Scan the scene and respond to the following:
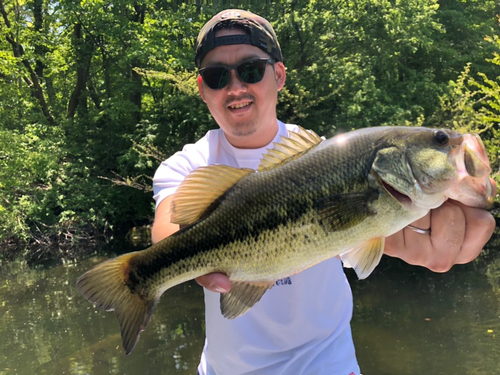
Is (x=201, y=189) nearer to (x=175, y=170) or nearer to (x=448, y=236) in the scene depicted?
(x=175, y=170)

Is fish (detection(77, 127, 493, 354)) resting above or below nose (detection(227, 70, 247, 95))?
below

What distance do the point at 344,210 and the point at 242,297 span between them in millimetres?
618

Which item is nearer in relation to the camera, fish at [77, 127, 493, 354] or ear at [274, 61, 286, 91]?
fish at [77, 127, 493, 354]

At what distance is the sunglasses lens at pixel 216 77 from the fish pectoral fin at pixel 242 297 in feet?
4.34

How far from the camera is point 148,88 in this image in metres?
18.8

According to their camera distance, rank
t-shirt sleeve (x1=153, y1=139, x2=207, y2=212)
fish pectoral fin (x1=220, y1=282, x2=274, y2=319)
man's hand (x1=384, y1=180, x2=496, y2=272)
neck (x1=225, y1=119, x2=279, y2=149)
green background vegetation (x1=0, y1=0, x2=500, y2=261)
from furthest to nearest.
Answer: green background vegetation (x1=0, y1=0, x2=500, y2=261)
neck (x1=225, y1=119, x2=279, y2=149)
t-shirt sleeve (x1=153, y1=139, x2=207, y2=212)
fish pectoral fin (x1=220, y1=282, x2=274, y2=319)
man's hand (x1=384, y1=180, x2=496, y2=272)

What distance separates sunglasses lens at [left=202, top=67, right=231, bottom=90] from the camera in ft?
8.53

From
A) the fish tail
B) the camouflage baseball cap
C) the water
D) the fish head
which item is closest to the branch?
the water

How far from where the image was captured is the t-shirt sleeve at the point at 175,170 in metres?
2.53

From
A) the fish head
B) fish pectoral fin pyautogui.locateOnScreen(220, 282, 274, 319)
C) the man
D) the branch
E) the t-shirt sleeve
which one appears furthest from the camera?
the branch

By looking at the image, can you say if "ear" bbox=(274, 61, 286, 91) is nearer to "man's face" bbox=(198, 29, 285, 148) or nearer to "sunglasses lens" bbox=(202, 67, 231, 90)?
"man's face" bbox=(198, 29, 285, 148)

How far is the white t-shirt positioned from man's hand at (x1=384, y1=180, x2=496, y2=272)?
0.66 metres

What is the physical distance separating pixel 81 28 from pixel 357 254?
70.6 ft

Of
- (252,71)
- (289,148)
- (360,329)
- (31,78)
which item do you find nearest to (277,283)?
(289,148)
